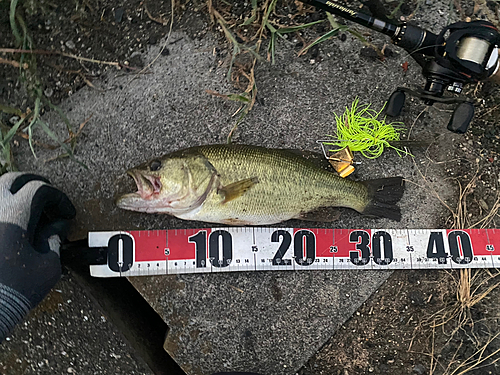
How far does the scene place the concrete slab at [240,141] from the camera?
266 cm

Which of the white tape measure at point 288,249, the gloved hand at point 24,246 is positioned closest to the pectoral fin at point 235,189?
the white tape measure at point 288,249

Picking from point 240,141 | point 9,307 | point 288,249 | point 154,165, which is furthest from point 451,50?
point 9,307

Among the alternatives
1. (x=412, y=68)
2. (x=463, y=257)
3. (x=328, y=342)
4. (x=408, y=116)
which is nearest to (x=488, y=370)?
(x=463, y=257)

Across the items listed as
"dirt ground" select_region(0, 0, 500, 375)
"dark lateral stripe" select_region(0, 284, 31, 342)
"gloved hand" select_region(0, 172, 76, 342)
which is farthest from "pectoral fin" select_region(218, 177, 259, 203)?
"dark lateral stripe" select_region(0, 284, 31, 342)

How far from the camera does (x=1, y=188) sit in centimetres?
232

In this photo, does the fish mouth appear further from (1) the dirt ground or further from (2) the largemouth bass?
(1) the dirt ground

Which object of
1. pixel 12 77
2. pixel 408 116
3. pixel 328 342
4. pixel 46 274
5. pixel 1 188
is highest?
pixel 408 116

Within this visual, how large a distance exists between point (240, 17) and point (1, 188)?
2177mm

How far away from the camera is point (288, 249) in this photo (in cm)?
266

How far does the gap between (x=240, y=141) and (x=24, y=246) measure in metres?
1.66

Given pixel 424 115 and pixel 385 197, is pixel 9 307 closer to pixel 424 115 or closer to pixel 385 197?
pixel 385 197

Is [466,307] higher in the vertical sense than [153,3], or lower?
lower

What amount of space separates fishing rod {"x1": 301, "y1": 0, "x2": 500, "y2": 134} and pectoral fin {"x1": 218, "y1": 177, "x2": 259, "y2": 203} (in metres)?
1.24

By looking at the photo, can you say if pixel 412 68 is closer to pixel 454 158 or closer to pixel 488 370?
pixel 454 158
